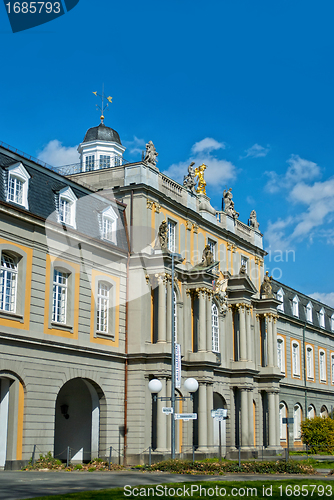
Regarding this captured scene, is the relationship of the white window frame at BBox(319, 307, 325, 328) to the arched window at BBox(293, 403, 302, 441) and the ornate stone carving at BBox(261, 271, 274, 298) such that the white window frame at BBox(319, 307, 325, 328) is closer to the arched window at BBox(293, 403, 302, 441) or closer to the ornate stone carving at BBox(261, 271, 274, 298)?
the arched window at BBox(293, 403, 302, 441)

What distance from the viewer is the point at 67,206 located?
3130 cm

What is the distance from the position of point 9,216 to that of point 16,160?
3.02 m

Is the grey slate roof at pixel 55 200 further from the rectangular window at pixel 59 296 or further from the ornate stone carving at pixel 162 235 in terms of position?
the rectangular window at pixel 59 296

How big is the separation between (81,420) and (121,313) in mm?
5691

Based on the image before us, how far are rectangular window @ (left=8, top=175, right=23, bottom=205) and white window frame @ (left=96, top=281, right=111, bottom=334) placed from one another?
6732mm

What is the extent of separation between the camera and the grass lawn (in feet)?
50.2

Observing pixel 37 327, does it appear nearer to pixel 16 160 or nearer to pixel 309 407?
pixel 16 160

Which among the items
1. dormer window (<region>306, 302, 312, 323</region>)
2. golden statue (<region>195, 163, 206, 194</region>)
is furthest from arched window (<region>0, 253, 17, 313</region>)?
dormer window (<region>306, 302, 312, 323</region>)

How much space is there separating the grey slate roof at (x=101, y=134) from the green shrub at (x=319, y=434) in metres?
26.0

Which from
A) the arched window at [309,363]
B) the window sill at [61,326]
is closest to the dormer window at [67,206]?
the window sill at [61,326]

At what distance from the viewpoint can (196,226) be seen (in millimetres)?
41031

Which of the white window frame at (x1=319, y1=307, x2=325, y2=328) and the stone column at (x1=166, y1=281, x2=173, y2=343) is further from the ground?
the white window frame at (x1=319, y1=307, x2=325, y2=328)

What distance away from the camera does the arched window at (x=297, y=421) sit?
57.1 metres

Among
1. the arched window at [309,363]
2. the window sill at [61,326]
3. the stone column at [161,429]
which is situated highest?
the arched window at [309,363]
